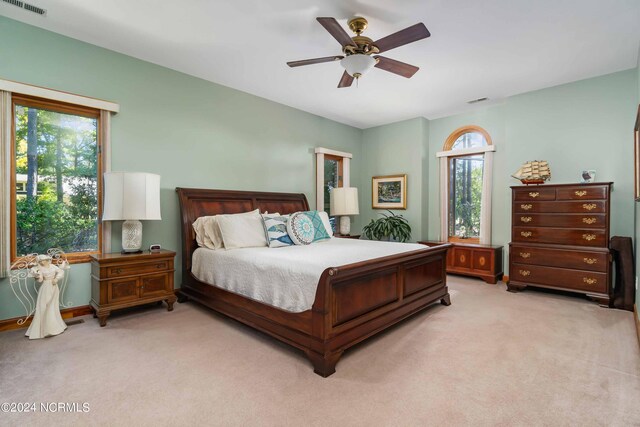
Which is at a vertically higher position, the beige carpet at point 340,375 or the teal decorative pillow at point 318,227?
the teal decorative pillow at point 318,227

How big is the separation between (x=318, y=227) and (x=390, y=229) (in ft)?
6.99

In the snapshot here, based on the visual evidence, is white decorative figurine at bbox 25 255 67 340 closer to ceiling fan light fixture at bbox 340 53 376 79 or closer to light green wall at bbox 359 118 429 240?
ceiling fan light fixture at bbox 340 53 376 79

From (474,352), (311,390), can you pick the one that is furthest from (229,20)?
(474,352)

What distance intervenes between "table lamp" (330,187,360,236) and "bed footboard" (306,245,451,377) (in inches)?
88.6

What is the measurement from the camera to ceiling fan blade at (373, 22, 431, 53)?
7.53 feet

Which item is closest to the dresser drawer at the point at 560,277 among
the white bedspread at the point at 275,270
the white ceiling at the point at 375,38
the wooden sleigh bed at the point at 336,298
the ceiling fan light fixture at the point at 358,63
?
the wooden sleigh bed at the point at 336,298

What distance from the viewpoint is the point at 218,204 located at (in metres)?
4.20

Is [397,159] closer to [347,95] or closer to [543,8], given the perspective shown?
[347,95]

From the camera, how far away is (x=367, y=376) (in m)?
2.13

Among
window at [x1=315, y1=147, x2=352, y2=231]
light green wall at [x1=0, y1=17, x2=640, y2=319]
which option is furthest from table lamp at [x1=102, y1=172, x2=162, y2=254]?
window at [x1=315, y1=147, x2=352, y2=231]

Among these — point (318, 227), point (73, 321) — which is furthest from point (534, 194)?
point (73, 321)

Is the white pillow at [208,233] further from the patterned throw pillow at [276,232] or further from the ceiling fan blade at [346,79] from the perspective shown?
the ceiling fan blade at [346,79]

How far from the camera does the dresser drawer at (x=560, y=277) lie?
3.73m

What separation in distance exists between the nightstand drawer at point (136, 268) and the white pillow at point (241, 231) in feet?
2.29
